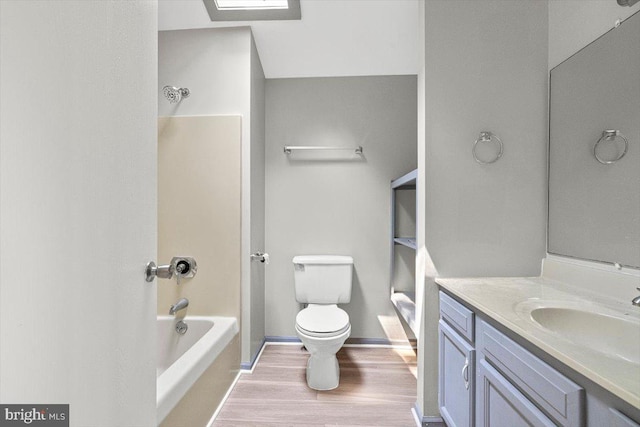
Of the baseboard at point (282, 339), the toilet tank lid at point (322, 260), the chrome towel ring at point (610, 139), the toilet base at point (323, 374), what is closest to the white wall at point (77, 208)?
the toilet base at point (323, 374)

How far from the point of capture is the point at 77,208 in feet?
1.78

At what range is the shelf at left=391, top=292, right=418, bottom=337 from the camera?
1888mm

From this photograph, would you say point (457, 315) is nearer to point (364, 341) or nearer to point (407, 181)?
point (407, 181)

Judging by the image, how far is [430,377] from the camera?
157 cm

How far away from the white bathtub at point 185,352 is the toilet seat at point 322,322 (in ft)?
1.58

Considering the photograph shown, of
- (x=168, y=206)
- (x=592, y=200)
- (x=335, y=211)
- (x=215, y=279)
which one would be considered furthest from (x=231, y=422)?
(x=592, y=200)

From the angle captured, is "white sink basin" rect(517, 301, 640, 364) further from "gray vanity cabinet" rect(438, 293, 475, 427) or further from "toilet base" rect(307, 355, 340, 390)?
"toilet base" rect(307, 355, 340, 390)

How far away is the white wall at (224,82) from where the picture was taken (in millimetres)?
2104

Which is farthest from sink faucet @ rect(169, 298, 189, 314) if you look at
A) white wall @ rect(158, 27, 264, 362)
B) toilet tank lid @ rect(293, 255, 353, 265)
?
toilet tank lid @ rect(293, 255, 353, 265)

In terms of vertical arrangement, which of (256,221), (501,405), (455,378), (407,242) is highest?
(256,221)

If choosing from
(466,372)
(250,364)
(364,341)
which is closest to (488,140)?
(466,372)

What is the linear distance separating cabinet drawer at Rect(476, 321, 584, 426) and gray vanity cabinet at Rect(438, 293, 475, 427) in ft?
0.41

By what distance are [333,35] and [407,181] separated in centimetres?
125

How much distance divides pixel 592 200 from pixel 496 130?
0.54 meters
